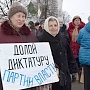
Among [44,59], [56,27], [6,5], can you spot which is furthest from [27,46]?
[6,5]

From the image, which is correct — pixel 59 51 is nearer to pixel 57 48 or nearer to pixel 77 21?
pixel 57 48

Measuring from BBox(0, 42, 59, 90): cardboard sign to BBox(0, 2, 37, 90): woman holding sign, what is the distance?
93 mm

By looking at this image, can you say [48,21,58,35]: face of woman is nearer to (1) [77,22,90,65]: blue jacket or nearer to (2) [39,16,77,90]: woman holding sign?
(2) [39,16,77,90]: woman holding sign

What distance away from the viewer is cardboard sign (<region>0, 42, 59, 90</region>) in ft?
14.5

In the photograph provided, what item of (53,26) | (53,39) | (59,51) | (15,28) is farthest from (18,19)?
(59,51)

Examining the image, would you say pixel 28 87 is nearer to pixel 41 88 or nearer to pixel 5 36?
pixel 41 88

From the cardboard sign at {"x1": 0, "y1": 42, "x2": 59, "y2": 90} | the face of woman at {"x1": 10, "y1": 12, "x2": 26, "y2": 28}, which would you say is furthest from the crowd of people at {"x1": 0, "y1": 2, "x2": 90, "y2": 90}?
the cardboard sign at {"x1": 0, "y1": 42, "x2": 59, "y2": 90}

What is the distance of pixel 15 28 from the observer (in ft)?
15.6

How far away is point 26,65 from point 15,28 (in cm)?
52

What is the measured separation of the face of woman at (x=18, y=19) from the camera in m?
Result: 4.69

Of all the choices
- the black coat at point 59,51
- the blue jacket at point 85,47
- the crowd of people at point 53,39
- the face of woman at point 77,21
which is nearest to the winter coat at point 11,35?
the crowd of people at point 53,39

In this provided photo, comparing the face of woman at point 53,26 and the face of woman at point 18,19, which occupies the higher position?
the face of woman at point 18,19

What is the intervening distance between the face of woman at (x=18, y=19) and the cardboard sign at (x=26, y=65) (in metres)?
0.26

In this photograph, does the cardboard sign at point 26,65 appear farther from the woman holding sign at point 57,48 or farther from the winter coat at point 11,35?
the woman holding sign at point 57,48
